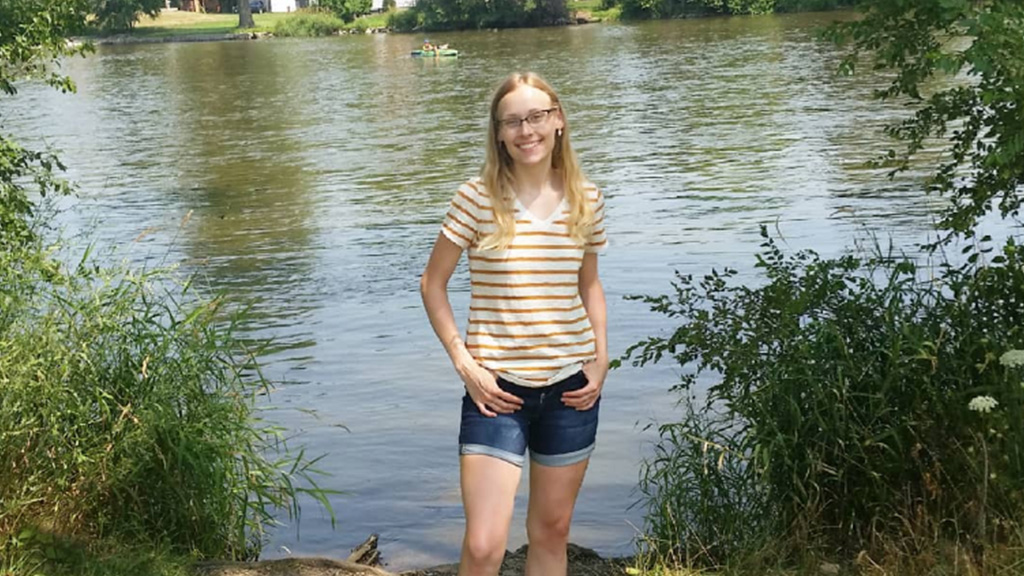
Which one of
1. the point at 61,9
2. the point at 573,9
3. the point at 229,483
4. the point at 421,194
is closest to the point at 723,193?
the point at 421,194

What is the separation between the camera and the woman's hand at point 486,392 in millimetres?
4129

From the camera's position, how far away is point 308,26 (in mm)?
96125

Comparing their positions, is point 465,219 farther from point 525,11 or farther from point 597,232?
point 525,11

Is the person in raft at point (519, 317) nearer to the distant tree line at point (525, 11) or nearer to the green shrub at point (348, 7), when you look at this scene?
the distant tree line at point (525, 11)

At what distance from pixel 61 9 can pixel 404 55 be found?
5359cm

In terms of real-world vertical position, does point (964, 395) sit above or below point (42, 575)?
above

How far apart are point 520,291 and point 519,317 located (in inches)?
3.1

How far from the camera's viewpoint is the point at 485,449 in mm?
4180

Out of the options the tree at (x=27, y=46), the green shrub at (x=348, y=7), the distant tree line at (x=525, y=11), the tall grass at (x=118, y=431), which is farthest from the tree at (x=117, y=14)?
the tall grass at (x=118, y=431)

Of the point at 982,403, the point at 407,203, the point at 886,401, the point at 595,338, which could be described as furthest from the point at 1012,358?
the point at 407,203

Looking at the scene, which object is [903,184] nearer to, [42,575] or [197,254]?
[197,254]

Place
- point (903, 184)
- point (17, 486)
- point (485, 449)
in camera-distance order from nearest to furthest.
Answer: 1. point (485, 449)
2. point (17, 486)
3. point (903, 184)

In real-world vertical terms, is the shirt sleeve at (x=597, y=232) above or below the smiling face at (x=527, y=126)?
below

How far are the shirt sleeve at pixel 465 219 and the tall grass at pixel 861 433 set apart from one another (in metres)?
1.59
